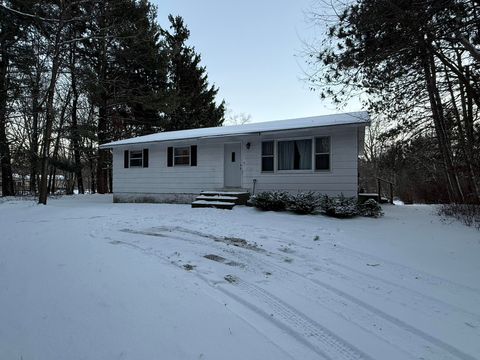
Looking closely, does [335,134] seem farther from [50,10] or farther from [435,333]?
[50,10]

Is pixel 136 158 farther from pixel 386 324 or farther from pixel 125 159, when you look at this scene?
pixel 386 324

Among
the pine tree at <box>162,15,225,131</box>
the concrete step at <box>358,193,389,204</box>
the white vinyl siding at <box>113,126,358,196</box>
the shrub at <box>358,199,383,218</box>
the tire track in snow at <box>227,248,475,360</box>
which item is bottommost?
the tire track in snow at <box>227,248,475,360</box>

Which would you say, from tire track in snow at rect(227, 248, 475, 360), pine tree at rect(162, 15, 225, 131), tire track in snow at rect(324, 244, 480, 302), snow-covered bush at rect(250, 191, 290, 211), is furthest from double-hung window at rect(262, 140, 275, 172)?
pine tree at rect(162, 15, 225, 131)

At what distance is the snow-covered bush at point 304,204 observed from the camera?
9516mm

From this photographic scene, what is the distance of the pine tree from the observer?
2348 centimetres

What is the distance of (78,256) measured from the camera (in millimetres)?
4656

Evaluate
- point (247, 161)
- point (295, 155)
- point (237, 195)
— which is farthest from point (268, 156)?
point (237, 195)

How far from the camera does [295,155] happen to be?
1150cm

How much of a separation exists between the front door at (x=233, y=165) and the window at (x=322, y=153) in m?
3.20

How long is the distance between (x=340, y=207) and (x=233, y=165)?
5149mm

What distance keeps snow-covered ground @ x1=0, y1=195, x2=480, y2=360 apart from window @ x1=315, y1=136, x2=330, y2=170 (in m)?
4.76

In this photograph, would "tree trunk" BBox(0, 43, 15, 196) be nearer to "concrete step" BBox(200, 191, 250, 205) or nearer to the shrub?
"concrete step" BBox(200, 191, 250, 205)

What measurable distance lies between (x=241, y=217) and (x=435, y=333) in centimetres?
665

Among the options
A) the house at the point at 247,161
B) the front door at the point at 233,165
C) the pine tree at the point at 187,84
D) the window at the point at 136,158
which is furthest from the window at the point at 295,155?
the pine tree at the point at 187,84
